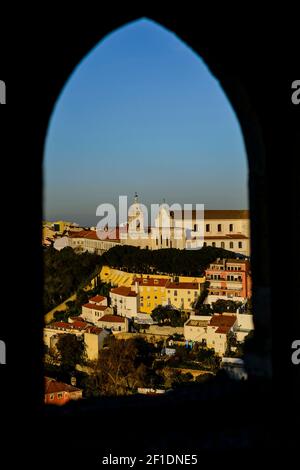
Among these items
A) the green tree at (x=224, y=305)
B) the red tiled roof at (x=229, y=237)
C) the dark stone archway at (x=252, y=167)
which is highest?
the red tiled roof at (x=229, y=237)

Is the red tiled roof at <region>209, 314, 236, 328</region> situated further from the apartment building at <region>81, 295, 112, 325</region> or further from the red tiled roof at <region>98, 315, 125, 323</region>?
the apartment building at <region>81, 295, 112, 325</region>

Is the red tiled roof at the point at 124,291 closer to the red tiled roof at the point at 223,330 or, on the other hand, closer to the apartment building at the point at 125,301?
the apartment building at the point at 125,301

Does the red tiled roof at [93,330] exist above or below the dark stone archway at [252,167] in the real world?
below

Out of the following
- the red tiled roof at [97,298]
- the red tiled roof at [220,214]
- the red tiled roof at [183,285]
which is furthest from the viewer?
the red tiled roof at [220,214]

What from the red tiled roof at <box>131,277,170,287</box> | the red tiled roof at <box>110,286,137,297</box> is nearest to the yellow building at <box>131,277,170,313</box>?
the red tiled roof at <box>131,277,170,287</box>

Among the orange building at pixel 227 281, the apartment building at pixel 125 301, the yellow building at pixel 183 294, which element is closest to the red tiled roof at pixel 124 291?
the apartment building at pixel 125 301

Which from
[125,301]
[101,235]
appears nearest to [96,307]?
[125,301]

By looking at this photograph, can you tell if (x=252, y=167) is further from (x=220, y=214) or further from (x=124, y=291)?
(x=220, y=214)
